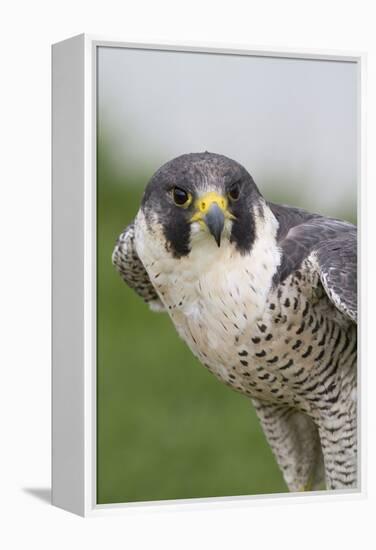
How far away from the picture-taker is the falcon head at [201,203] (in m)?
5.81

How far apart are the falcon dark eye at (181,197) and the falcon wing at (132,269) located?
698mm

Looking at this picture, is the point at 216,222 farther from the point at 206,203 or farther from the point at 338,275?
the point at 338,275

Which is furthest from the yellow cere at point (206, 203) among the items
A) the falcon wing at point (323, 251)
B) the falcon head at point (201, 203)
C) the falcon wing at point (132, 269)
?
the falcon wing at point (132, 269)

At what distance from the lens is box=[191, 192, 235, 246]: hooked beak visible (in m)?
5.72

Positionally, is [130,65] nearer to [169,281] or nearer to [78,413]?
[169,281]

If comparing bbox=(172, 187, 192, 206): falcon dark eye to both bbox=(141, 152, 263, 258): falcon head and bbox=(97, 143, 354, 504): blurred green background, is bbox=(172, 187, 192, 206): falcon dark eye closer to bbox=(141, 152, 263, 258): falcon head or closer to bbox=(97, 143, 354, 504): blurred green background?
bbox=(141, 152, 263, 258): falcon head

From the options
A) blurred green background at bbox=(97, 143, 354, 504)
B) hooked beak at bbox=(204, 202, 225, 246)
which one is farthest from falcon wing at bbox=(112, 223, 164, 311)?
hooked beak at bbox=(204, 202, 225, 246)

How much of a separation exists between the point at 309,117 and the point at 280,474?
189 cm

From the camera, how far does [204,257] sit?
604 cm

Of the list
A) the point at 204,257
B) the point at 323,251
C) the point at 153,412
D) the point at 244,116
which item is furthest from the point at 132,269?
the point at 323,251

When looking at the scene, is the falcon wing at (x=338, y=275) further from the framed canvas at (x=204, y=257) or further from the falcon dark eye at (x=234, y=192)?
the falcon dark eye at (x=234, y=192)

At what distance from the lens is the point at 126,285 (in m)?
7.04

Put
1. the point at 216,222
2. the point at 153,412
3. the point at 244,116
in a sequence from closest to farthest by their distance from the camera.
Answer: the point at 216,222 → the point at 244,116 → the point at 153,412

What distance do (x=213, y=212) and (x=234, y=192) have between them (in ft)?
0.76
